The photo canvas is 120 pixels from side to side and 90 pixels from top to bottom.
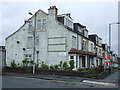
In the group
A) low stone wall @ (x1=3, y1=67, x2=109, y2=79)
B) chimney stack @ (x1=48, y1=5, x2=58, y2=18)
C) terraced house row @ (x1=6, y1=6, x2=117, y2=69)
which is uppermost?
chimney stack @ (x1=48, y1=5, x2=58, y2=18)

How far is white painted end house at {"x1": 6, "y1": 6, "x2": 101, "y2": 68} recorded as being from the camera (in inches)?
867

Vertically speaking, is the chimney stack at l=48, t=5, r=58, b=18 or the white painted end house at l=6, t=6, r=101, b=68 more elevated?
the chimney stack at l=48, t=5, r=58, b=18

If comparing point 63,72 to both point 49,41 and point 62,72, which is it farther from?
point 49,41

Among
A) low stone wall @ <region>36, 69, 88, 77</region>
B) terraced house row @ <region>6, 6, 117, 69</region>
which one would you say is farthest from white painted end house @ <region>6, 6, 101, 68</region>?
low stone wall @ <region>36, 69, 88, 77</region>

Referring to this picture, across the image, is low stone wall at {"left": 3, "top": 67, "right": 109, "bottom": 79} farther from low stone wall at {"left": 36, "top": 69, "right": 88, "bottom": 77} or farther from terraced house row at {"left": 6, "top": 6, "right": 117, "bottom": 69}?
terraced house row at {"left": 6, "top": 6, "right": 117, "bottom": 69}

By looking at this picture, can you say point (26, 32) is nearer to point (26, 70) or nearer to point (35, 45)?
point (35, 45)

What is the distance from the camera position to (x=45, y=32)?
23.9m

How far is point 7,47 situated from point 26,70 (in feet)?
28.2

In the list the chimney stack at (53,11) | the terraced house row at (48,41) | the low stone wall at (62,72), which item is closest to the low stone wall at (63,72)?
the low stone wall at (62,72)

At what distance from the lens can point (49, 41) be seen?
23.3 meters

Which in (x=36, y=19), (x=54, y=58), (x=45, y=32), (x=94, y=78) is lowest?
(x=94, y=78)

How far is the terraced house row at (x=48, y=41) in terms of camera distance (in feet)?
72.3

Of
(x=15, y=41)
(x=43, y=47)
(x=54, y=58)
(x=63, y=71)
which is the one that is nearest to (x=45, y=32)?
(x=43, y=47)

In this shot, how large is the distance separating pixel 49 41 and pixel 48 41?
174 millimetres
